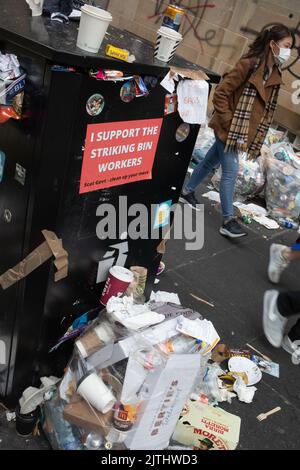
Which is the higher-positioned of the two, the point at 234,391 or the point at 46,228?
the point at 46,228

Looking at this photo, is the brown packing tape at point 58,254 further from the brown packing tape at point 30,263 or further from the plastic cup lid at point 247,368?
the plastic cup lid at point 247,368

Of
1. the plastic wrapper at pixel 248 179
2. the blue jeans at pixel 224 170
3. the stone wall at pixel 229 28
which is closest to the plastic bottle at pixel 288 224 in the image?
the plastic wrapper at pixel 248 179

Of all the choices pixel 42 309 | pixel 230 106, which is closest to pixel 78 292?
pixel 42 309

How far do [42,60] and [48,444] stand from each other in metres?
1.75

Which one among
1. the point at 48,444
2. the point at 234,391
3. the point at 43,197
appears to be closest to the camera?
the point at 43,197

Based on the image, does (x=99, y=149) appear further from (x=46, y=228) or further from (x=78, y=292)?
(x=78, y=292)

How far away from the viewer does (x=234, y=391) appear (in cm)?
268

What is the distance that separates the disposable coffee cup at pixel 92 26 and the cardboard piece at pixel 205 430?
6.04 ft

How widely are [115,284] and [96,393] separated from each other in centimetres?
53

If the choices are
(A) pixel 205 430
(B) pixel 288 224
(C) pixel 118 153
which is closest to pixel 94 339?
(A) pixel 205 430

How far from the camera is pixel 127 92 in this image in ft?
5.77

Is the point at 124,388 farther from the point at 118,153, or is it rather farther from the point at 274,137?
the point at 274,137

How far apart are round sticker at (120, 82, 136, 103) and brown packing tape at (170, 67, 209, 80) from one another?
0.23m

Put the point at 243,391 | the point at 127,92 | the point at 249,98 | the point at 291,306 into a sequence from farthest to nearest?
the point at 249,98
the point at 291,306
the point at 243,391
the point at 127,92
